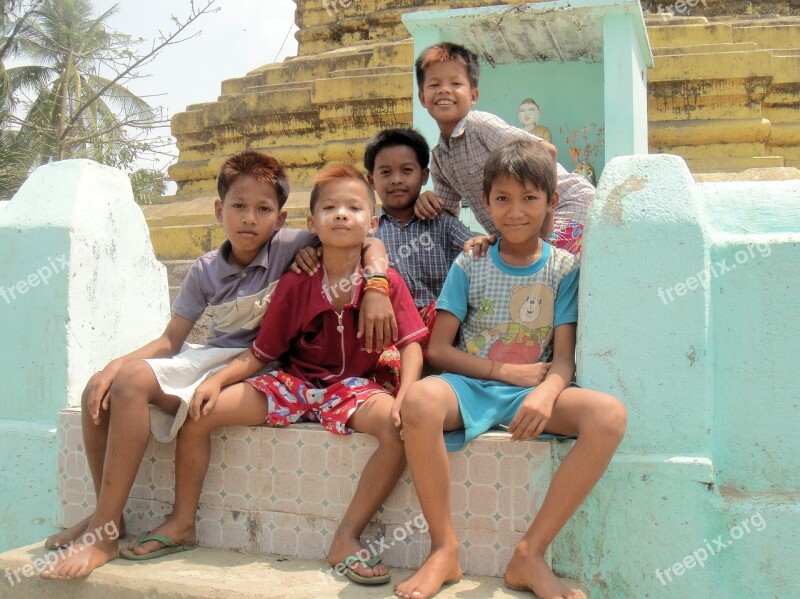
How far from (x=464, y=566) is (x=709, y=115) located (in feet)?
17.4

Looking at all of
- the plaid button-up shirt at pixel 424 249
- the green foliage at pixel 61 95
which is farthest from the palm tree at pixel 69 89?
the plaid button-up shirt at pixel 424 249

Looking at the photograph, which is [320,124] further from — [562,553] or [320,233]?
[562,553]

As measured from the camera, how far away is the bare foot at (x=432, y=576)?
7.30ft

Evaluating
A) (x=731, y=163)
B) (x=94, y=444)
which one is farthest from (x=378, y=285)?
(x=731, y=163)

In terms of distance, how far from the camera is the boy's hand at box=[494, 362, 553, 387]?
8.61 ft

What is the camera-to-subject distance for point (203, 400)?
2654 mm

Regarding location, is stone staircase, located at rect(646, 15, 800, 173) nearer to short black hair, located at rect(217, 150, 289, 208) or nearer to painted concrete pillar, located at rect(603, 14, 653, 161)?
painted concrete pillar, located at rect(603, 14, 653, 161)

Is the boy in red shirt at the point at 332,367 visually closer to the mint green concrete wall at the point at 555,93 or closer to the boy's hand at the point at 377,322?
the boy's hand at the point at 377,322

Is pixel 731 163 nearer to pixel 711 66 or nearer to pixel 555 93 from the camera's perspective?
pixel 711 66

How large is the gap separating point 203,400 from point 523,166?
51.1 inches

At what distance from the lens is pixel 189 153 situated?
8562 millimetres

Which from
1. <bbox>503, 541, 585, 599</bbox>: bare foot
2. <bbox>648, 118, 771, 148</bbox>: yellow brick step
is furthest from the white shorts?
<bbox>648, 118, 771, 148</bbox>: yellow brick step

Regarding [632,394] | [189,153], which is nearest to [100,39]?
[189,153]

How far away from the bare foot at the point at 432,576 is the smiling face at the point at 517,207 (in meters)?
1.07
